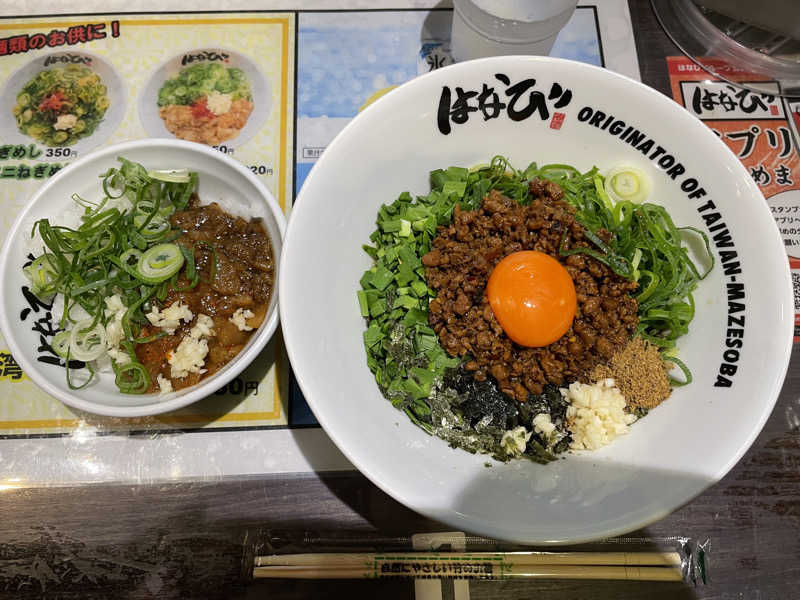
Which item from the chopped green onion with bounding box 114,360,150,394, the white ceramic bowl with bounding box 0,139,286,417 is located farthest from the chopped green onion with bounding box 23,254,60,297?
the chopped green onion with bounding box 114,360,150,394

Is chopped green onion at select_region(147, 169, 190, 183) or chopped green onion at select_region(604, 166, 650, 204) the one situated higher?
chopped green onion at select_region(604, 166, 650, 204)

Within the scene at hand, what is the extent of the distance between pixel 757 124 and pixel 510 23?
4.67 feet

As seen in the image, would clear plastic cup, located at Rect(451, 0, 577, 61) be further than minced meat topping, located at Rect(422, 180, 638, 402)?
Yes

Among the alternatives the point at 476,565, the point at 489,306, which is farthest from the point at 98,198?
the point at 476,565

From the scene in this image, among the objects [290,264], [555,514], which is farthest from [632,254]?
[290,264]

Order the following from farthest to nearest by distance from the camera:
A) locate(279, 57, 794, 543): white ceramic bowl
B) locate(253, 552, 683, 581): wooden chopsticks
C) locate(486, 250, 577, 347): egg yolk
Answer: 1. locate(253, 552, 683, 581): wooden chopsticks
2. locate(486, 250, 577, 347): egg yolk
3. locate(279, 57, 794, 543): white ceramic bowl

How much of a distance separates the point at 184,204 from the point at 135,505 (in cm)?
131

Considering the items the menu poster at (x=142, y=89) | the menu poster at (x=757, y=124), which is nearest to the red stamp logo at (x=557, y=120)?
the menu poster at (x=757, y=124)

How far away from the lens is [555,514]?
4.97 ft

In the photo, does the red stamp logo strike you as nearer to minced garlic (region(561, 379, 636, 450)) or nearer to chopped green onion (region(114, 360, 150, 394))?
minced garlic (region(561, 379, 636, 450))

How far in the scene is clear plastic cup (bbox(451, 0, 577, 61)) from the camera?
2.25 m

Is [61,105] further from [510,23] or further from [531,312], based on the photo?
[531,312]

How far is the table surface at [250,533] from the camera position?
6.39 feet

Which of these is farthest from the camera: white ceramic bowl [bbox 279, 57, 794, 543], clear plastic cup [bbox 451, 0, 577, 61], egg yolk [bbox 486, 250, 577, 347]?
clear plastic cup [bbox 451, 0, 577, 61]
